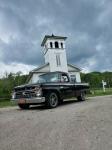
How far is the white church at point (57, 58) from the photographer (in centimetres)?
4153

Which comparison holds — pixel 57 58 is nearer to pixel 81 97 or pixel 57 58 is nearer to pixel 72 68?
pixel 72 68

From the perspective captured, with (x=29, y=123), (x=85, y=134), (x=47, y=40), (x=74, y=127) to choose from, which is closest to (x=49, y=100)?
(x=29, y=123)

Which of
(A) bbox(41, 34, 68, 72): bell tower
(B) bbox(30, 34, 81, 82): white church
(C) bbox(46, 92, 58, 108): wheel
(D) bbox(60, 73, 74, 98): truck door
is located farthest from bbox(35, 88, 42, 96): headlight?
(A) bbox(41, 34, 68, 72): bell tower

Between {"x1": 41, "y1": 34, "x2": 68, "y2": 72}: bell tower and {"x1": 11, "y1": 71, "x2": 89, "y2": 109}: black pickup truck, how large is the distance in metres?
27.7

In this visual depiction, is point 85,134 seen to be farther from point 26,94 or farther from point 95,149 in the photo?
point 26,94

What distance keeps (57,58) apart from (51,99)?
102 ft

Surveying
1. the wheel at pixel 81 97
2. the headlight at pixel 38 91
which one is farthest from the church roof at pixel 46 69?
the headlight at pixel 38 91

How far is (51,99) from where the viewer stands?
1148 centimetres

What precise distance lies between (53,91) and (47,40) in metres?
32.2

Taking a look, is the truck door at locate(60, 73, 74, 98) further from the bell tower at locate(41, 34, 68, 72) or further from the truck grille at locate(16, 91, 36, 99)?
the bell tower at locate(41, 34, 68, 72)

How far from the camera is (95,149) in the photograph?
4.26 m

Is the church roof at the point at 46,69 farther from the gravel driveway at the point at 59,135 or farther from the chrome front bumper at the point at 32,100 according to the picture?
the gravel driveway at the point at 59,135

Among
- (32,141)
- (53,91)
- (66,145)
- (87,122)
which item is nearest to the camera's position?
(66,145)

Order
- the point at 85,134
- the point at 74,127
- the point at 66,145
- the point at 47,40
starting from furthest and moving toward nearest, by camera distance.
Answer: the point at 47,40 < the point at 74,127 < the point at 85,134 < the point at 66,145
